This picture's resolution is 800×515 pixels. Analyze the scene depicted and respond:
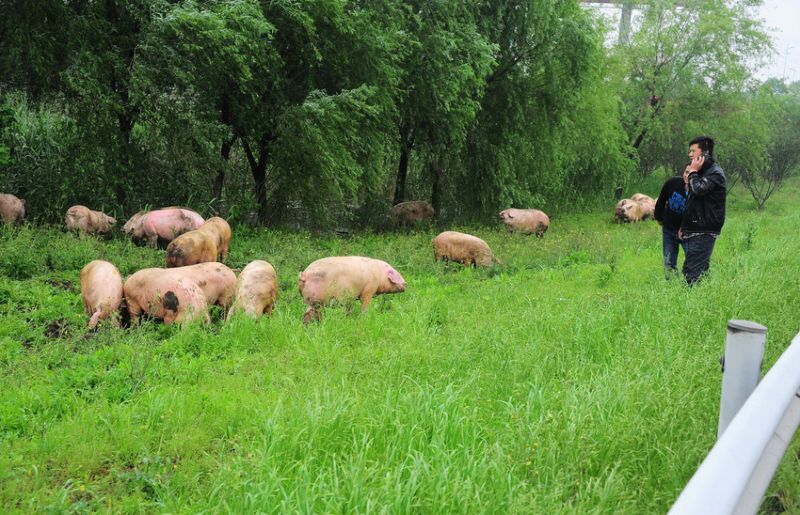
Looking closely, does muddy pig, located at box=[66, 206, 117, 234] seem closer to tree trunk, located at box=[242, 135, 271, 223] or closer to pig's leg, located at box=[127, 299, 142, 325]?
tree trunk, located at box=[242, 135, 271, 223]

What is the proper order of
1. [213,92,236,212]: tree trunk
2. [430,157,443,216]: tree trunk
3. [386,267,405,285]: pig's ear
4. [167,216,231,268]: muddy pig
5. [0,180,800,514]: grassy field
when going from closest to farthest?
1. [0,180,800,514]: grassy field
2. [386,267,405,285]: pig's ear
3. [167,216,231,268]: muddy pig
4. [213,92,236,212]: tree trunk
5. [430,157,443,216]: tree trunk

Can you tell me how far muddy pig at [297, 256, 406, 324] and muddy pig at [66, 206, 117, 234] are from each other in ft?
18.3

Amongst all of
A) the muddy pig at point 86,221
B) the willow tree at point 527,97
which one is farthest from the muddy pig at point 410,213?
the muddy pig at point 86,221

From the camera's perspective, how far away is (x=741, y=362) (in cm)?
238

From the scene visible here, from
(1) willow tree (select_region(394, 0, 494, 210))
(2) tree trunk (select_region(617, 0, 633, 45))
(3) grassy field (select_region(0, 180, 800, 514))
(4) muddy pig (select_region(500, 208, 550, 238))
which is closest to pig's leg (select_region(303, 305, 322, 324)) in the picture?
(3) grassy field (select_region(0, 180, 800, 514))

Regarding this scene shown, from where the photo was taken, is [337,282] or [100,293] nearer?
[100,293]

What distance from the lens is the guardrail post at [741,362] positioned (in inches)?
91.9

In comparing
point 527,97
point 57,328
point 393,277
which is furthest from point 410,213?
point 57,328

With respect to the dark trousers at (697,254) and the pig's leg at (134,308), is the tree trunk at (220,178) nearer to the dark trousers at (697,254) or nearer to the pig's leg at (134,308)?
the pig's leg at (134,308)

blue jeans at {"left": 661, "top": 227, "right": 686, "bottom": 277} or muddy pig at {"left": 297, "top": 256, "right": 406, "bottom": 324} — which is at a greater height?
blue jeans at {"left": 661, "top": 227, "right": 686, "bottom": 277}

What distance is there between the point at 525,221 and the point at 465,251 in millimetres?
5287

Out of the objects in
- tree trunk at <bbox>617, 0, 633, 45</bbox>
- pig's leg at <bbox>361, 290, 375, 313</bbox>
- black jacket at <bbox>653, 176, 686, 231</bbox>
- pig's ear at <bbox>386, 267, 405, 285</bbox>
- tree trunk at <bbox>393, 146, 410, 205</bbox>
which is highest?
tree trunk at <bbox>617, 0, 633, 45</bbox>

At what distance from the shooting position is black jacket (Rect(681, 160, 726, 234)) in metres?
6.54

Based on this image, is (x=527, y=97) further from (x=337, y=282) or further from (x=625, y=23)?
(x=337, y=282)
